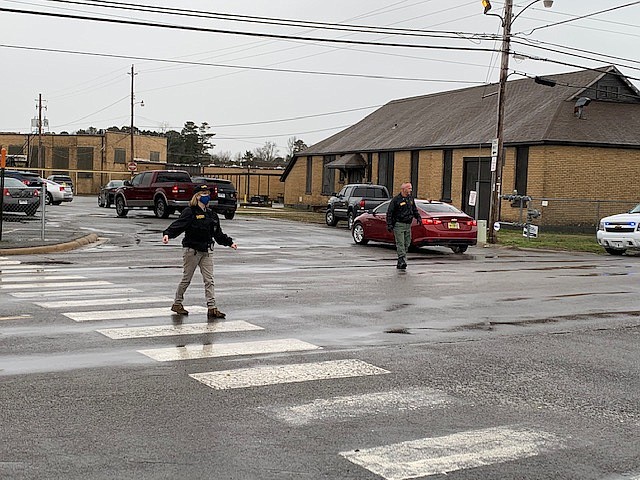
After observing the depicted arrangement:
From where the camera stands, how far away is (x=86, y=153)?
94.9 m

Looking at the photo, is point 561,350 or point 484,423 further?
point 561,350

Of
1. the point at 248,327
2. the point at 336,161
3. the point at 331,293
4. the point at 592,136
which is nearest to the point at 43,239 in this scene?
the point at 331,293

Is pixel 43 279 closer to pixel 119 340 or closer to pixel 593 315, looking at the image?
pixel 119 340

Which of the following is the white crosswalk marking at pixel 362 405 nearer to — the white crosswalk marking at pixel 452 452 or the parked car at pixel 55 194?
the white crosswalk marking at pixel 452 452

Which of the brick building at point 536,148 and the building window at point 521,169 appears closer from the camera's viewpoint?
the brick building at point 536,148

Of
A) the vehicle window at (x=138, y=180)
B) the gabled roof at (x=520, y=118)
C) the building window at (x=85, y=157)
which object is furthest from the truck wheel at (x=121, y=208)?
the building window at (x=85, y=157)

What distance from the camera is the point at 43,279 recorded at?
1530 centimetres

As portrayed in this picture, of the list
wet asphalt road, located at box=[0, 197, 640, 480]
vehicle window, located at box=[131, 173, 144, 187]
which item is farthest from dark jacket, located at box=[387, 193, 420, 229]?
vehicle window, located at box=[131, 173, 144, 187]

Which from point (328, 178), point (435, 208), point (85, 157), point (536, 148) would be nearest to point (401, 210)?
point (435, 208)

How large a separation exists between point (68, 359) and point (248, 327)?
263 cm

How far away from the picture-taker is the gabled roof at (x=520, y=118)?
39.0 m

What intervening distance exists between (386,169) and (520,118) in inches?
445

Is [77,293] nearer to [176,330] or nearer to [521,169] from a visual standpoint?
[176,330]

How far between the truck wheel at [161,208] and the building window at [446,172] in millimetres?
15268
